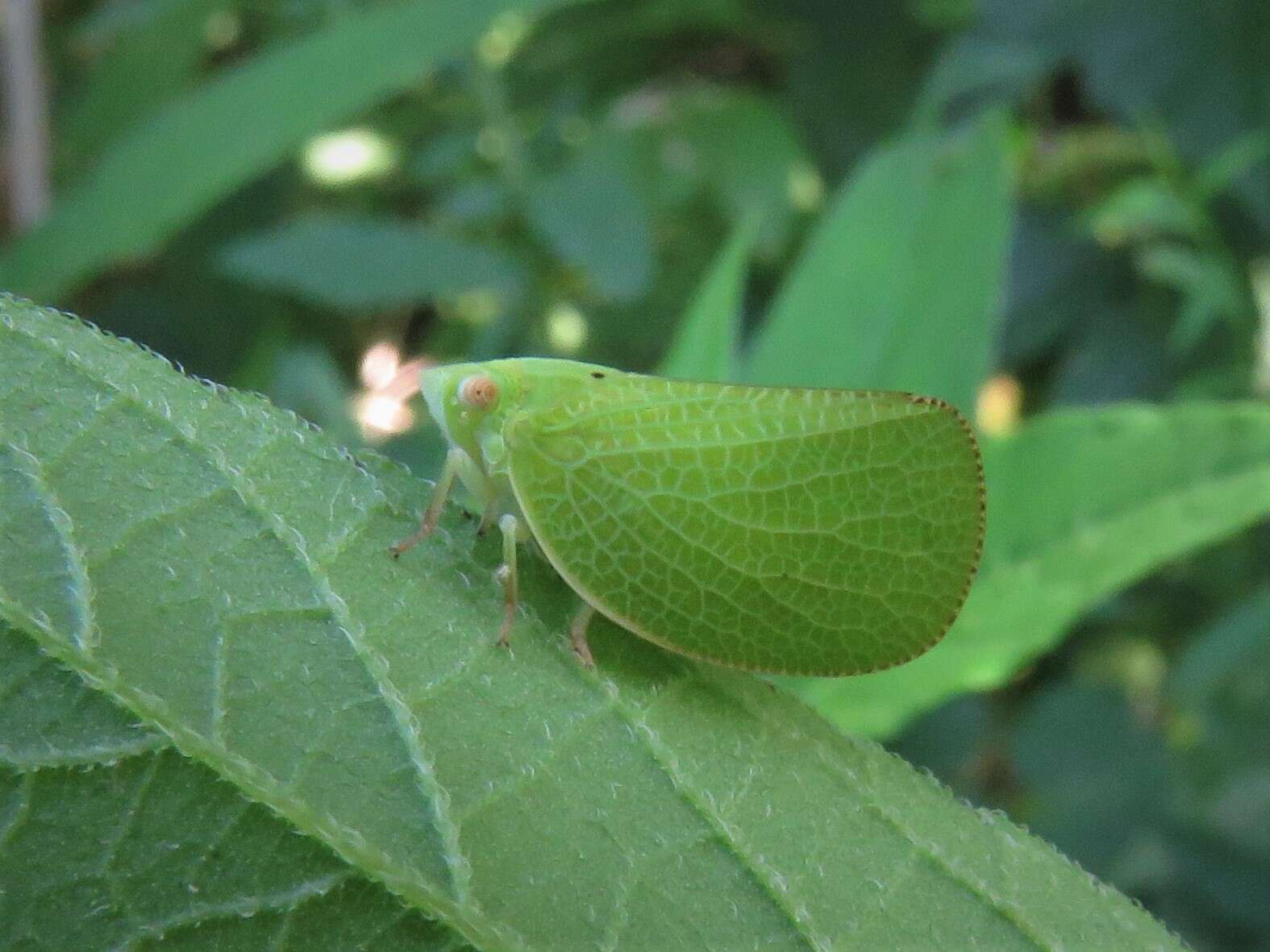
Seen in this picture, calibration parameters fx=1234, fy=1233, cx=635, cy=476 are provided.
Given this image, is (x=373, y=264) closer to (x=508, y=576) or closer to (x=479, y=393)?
(x=479, y=393)

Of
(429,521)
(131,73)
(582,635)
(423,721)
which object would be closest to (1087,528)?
(582,635)

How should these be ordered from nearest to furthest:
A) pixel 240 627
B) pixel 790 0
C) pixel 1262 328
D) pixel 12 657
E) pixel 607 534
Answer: pixel 12 657 < pixel 240 627 < pixel 607 534 < pixel 1262 328 < pixel 790 0

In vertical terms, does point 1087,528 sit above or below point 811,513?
below

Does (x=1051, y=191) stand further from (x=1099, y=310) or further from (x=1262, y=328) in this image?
(x=1262, y=328)

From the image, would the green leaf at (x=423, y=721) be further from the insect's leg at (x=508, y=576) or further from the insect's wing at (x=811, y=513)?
the insect's wing at (x=811, y=513)

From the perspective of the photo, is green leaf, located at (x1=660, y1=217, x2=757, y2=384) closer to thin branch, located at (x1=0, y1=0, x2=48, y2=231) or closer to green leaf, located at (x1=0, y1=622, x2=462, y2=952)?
green leaf, located at (x1=0, y1=622, x2=462, y2=952)

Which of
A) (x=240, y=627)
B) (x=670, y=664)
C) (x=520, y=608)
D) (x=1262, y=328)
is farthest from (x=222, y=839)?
(x=1262, y=328)

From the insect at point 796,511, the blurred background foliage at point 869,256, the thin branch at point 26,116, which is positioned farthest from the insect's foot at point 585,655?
the thin branch at point 26,116
